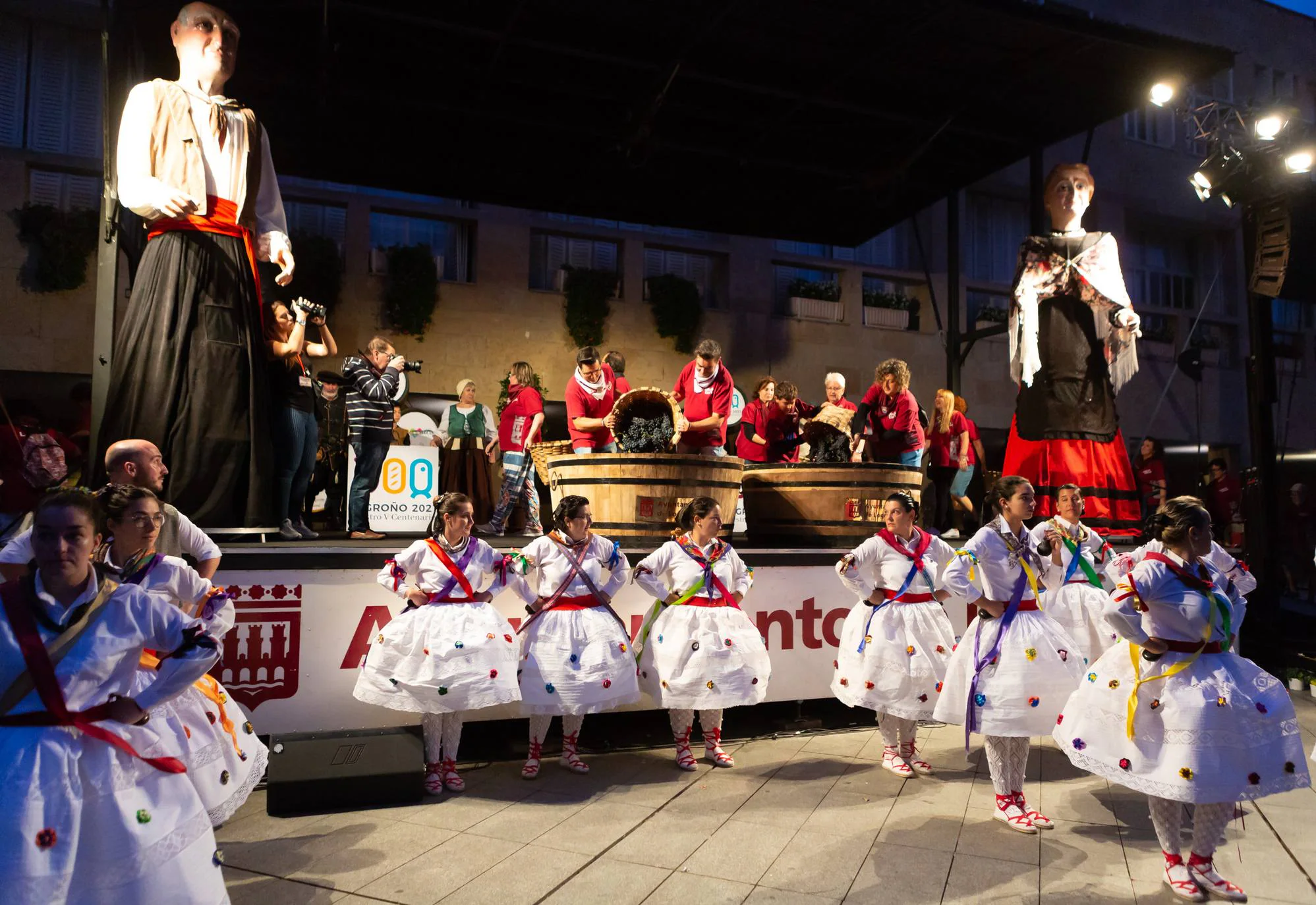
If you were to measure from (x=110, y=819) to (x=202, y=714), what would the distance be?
3.38 ft

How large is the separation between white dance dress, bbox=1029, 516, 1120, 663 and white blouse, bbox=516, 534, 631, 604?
2655mm

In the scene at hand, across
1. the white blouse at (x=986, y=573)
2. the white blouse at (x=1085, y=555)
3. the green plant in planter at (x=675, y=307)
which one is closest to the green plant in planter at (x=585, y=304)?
the green plant in planter at (x=675, y=307)

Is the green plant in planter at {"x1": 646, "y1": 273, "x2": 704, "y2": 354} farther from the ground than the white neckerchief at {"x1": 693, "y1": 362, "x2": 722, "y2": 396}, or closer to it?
farther from the ground

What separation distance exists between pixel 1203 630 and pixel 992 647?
1.10 meters

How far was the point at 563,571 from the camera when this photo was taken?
507 cm

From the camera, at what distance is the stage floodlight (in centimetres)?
736

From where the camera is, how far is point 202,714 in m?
3.23

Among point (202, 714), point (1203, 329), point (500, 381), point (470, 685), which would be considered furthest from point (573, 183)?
point (1203, 329)

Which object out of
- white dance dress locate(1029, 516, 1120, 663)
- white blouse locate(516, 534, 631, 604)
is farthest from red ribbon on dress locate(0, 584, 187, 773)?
white dance dress locate(1029, 516, 1120, 663)

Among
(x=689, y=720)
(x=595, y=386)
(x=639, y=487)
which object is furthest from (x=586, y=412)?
(x=689, y=720)

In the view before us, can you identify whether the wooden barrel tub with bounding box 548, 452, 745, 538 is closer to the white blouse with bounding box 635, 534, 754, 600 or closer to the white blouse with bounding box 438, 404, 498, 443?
the white blouse with bounding box 635, 534, 754, 600

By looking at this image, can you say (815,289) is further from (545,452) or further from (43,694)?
(43,694)

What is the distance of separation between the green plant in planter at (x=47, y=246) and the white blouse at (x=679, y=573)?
10.5m

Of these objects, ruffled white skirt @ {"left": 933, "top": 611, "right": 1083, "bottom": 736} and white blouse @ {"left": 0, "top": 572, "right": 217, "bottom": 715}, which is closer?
white blouse @ {"left": 0, "top": 572, "right": 217, "bottom": 715}
